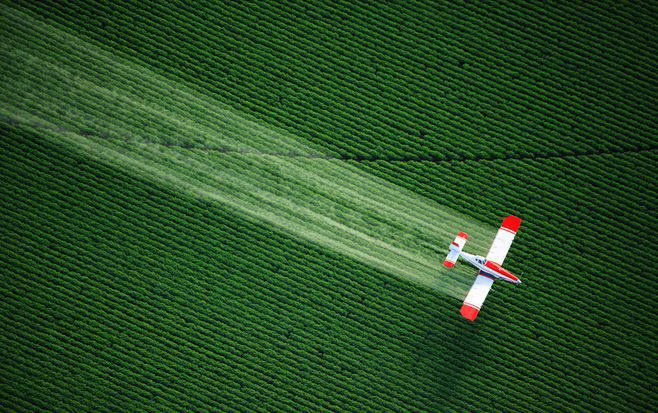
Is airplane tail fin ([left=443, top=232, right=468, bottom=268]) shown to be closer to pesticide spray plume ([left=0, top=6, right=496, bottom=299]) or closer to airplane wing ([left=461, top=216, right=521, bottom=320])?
pesticide spray plume ([left=0, top=6, right=496, bottom=299])

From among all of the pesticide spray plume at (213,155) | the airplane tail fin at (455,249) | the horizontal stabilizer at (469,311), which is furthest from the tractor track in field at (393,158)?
the horizontal stabilizer at (469,311)

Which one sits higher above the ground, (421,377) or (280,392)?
(421,377)

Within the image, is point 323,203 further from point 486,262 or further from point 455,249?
point 486,262

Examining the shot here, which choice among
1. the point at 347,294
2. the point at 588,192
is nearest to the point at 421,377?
the point at 347,294

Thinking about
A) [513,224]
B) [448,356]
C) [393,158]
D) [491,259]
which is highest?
[393,158]

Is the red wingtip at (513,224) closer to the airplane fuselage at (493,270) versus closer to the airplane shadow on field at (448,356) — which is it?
the airplane fuselage at (493,270)

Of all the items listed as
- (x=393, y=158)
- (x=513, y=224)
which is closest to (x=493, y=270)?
(x=513, y=224)

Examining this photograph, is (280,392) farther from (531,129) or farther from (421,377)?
(531,129)
